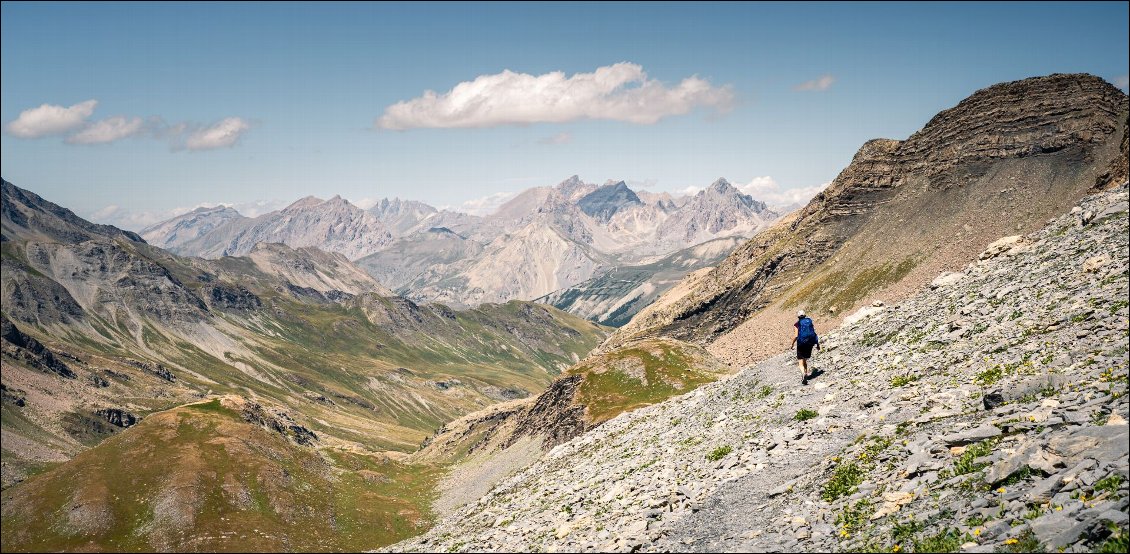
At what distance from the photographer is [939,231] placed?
487ft

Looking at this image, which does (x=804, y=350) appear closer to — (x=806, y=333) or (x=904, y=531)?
(x=806, y=333)

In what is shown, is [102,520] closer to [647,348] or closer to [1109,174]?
[647,348]

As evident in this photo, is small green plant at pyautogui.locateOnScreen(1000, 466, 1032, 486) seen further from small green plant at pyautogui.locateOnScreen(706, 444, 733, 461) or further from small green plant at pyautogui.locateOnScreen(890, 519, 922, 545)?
small green plant at pyautogui.locateOnScreen(706, 444, 733, 461)

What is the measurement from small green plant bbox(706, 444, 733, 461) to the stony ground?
0.66 feet

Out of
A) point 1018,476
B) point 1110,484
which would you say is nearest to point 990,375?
point 1018,476

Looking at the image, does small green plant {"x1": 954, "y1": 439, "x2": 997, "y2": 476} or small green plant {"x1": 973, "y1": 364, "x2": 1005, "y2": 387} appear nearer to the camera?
Result: small green plant {"x1": 954, "y1": 439, "x2": 997, "y2": 476}

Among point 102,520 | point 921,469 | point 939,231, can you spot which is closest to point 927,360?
point 921,469

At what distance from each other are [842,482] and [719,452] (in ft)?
31.8

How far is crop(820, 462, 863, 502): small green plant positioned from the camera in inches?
834

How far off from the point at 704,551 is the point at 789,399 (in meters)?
16.3

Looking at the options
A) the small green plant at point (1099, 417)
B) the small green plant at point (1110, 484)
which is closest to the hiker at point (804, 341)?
the small green plant at point (1099, 417)

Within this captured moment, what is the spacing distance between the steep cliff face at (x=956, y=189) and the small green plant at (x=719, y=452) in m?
110

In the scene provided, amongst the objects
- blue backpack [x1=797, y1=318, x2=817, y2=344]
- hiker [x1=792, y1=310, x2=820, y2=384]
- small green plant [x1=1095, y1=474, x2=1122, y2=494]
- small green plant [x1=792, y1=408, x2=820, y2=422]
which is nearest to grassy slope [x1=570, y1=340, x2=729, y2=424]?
hiker [x1=792, y1=310, x2=820, y2=384]

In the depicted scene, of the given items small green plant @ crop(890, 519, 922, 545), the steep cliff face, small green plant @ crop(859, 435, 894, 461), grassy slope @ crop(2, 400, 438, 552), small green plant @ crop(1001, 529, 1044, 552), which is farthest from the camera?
the steep cliff face
